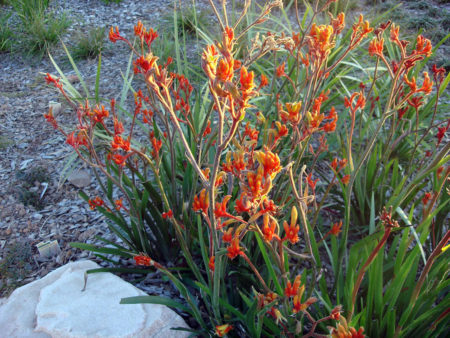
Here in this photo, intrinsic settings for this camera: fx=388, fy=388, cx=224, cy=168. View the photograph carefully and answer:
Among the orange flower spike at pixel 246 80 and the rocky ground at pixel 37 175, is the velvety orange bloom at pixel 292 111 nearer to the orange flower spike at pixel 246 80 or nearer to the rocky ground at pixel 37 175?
the orange flower spike at pixel 246 80

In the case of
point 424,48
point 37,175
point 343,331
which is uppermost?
point 424,48

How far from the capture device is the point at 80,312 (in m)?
1.46

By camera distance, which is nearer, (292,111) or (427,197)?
(292,111)

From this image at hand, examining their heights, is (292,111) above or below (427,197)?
above

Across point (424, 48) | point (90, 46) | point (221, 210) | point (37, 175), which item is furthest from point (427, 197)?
point (90, 46)

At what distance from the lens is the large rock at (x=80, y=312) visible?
54.7 inches

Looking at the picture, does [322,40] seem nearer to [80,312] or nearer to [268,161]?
[268,161]

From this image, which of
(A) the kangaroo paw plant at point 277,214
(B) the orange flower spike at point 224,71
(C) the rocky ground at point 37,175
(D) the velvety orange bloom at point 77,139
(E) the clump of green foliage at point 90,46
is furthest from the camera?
(E) the clump of green foliage at point 90,46

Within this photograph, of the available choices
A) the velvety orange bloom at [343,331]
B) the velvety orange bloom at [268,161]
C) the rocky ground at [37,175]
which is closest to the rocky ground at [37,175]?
the rocky ground at [37,175]

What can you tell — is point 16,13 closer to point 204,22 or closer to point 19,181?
point 204,22

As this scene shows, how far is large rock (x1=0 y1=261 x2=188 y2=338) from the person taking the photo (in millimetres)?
1389

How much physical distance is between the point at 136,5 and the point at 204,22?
130 centimetres

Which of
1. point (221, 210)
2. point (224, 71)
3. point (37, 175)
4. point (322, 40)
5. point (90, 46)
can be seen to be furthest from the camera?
point (90, 46)

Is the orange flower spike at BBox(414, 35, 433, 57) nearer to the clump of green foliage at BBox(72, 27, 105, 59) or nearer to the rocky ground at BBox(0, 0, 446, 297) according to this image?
the rocky ground at BBox(0, 0, 446, 297)
